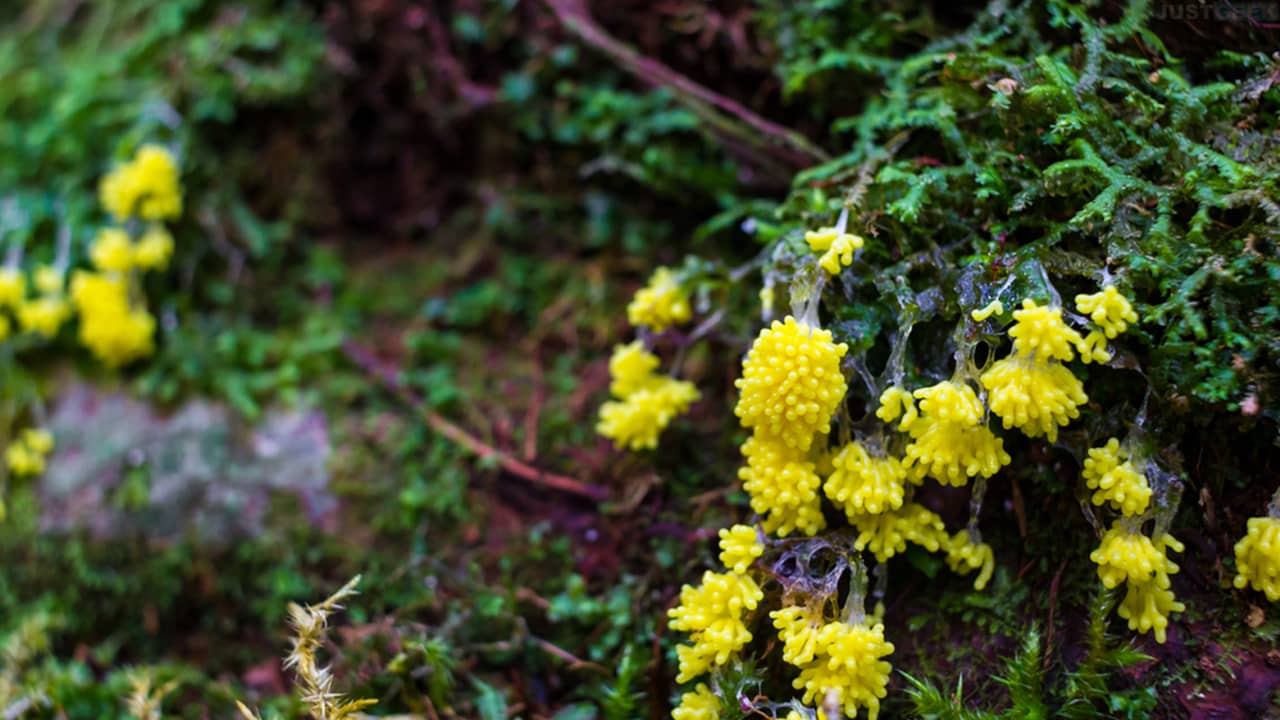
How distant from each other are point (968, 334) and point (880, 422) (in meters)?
0.26

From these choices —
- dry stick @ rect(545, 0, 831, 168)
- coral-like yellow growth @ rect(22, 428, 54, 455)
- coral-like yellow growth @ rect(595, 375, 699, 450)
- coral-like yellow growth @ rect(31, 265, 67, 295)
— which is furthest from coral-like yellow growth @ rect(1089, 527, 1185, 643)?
coral-like yellow growth @ rect(31, 265, 67, 295)

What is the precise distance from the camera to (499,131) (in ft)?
9.83

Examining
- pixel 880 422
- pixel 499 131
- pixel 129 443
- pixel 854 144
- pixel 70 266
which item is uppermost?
pixel 854 144

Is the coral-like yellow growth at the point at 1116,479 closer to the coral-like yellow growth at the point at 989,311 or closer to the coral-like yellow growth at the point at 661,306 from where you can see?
the coral-like yellow growth at the point at 989,311

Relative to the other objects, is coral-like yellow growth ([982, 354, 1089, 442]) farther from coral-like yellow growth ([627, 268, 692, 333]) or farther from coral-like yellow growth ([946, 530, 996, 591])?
coral-like yellow growth ([627, 268, 692, 333])

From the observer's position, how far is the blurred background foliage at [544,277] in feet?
5.74

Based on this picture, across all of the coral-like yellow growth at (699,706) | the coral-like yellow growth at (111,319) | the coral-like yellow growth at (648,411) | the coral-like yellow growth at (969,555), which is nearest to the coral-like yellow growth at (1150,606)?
the coral-like yellow growth at (969,555)

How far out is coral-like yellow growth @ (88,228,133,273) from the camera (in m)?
2.78

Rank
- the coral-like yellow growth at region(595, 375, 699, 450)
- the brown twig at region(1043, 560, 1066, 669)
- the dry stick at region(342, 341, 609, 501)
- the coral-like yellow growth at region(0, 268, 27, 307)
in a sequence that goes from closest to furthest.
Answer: the brown twig at region(1043, 560, 1066, 669)
the coral-like yellow growth at region(595, 375, 699, 450)
the dry stick at region(342, 341, 609, 501)
the coral-like yellow growth at region(0, 268, 27, 307)

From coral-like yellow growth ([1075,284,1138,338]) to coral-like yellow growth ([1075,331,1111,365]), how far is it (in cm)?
2

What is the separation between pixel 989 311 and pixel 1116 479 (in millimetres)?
395

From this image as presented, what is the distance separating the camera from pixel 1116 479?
1.62 metres

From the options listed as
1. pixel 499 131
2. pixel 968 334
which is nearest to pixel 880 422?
pixel 968 334

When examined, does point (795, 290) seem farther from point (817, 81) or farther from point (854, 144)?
point (817, 81)
